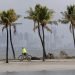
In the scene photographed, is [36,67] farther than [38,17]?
No

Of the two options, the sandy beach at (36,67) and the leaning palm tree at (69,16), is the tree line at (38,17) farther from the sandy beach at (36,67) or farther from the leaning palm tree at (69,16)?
the sandy beach at (36,67)

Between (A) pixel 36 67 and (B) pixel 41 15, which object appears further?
(B) pixel 41 15

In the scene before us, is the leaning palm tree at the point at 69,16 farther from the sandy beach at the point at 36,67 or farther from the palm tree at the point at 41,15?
the sandy beach at the point at 36,67

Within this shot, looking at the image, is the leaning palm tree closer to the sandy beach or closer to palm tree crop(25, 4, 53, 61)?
palm tree crop(25, 4, 53, 61)

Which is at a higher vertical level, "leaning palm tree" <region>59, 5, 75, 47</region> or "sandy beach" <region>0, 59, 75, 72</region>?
"leaning palm tree" <region>59, 5, 75, 47</region>

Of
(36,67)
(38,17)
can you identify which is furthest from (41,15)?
(36,67)

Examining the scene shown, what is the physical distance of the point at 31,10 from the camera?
52.1m

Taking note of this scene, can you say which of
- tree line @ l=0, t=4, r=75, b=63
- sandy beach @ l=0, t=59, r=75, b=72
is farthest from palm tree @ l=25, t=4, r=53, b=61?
sandy beach @ l=0, t=59, r=75, b=72

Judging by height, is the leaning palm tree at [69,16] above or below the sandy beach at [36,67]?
above

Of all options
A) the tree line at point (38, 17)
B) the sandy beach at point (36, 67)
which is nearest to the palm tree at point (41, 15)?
the tree line at point (38, 17)

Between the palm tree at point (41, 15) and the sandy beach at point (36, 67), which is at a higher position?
the palm tree at point (41, 15)

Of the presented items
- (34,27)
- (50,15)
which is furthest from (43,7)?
(34,27)

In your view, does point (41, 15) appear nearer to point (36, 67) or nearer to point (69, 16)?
point (69, 16)

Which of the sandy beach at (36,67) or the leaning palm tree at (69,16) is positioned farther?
the leaning palm tree at (69,16)
